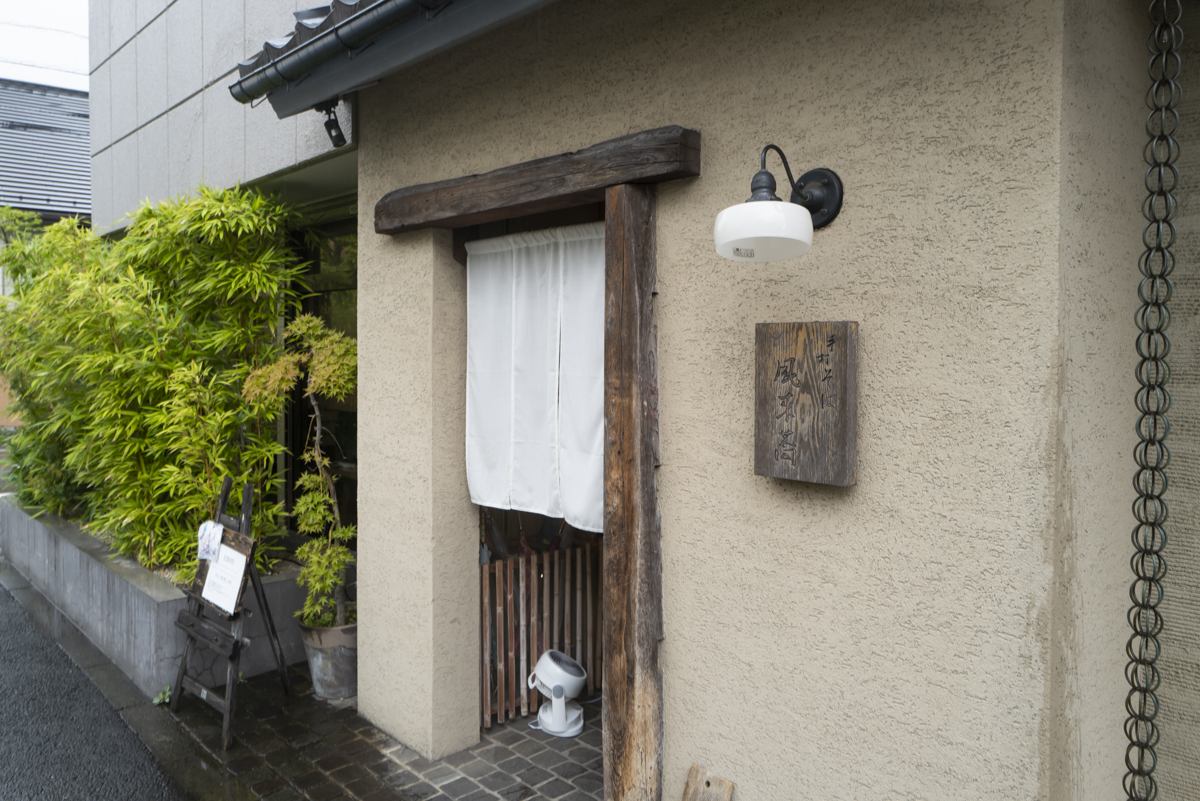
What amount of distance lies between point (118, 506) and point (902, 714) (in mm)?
6059

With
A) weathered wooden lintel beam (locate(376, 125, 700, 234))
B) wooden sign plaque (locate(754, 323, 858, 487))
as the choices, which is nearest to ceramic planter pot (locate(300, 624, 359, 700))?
weathered wooden lintel beam (locate(376, 125, 700, 234))

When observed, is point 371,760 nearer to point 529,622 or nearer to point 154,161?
point 529,622

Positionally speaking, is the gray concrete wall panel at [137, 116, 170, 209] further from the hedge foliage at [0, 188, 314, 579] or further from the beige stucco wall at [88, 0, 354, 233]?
the hedge foliage at [0, 188, 314, 579]

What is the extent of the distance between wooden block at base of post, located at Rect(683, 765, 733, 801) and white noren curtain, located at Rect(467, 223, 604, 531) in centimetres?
115

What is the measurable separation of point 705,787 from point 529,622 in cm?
201

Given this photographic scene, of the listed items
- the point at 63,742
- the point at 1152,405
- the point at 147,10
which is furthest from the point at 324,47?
the point at 147,10

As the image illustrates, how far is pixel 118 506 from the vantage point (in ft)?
19.9

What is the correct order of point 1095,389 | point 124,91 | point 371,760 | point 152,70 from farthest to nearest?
point 124,91
point 152,70
point 371,760
point 1095,389

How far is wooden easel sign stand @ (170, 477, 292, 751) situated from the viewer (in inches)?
175

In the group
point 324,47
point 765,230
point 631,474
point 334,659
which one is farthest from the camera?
point 334,659

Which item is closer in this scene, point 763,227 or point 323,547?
point 763,227

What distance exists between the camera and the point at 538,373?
383 centimetres

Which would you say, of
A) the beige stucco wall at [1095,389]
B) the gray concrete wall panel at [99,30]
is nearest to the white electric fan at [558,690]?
the beige stucco wall at [1095,389]

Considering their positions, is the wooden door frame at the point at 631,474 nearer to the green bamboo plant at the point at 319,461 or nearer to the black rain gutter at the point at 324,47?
the black rain gutter at the point at 324,47
